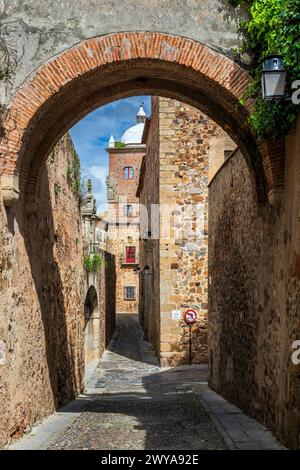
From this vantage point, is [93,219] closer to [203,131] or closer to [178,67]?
[203,131]

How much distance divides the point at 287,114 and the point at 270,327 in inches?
107

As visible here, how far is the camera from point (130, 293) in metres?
46.5

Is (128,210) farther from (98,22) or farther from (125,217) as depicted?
(98,22)

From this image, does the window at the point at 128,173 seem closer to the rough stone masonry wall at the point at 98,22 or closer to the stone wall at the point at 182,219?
the stone wall at the point at 182,219

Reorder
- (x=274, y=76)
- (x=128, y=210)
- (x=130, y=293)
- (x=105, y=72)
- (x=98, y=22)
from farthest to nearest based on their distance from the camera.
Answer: (x=128, y=210) < (x=130, y=293) < (x=105, y=72) < (x=98, y=22) < (x=274, y=76)

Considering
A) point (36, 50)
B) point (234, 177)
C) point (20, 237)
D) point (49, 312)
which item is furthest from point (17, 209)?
point (234, 177)

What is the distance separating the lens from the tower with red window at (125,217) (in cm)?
4653

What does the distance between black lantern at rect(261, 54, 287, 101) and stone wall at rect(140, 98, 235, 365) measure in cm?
1196

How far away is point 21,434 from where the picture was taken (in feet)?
22.5

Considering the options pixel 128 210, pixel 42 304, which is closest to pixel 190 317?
pixel 42 304

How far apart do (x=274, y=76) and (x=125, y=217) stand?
44.9m

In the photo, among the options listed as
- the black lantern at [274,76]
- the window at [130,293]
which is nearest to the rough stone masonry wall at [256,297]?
the black lantern at [274,76]

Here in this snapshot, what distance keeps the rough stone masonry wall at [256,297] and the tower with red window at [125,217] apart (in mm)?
31817

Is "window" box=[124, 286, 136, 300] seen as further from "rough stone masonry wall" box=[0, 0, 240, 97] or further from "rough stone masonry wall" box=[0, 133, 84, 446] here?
"rough stone masonry wall" box=[0, 0, 240, 97]
